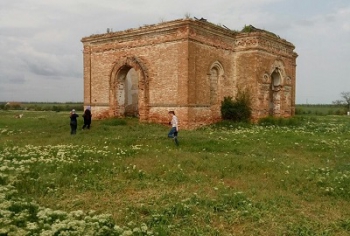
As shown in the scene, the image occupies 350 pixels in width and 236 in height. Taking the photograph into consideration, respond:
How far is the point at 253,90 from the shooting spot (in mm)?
20828

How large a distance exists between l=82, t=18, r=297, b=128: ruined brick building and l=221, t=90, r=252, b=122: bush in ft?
1.33

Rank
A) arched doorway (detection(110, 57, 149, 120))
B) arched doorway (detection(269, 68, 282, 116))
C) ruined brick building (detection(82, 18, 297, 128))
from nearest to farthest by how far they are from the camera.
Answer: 1. ruined brick building (detection(82, 18, 297, 128))
2. arched doorway (detection(110, 57, 149, 120))
3. arched doorway (detection(269, 68, 282, 116))

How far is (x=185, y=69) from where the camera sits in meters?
18.0

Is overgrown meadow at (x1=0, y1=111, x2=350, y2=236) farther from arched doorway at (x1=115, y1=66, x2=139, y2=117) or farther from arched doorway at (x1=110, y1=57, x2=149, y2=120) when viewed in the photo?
arched doorway at (x1=115, y1=66, x2=139, y2=117)

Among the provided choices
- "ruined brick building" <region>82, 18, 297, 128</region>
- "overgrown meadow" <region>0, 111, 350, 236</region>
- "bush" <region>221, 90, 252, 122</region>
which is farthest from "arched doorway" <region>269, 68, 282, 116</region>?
"overgrown meadow" <region>0, 111, 350, 236</region>

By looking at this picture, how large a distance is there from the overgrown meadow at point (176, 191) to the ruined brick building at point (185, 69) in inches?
250

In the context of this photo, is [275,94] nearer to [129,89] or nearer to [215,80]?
[215,80]

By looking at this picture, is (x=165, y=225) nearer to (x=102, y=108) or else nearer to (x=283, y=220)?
(x=283, y=220)

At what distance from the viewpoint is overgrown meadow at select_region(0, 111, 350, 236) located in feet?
17.2

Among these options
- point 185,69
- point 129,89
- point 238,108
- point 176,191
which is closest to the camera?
point 176,191

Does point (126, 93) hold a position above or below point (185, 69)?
below

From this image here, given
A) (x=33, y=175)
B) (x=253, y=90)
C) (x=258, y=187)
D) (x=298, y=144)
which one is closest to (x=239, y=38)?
(x=253, y=90)

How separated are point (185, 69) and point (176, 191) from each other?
38.0ft

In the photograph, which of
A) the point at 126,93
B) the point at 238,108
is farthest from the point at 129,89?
the point at 238,108
